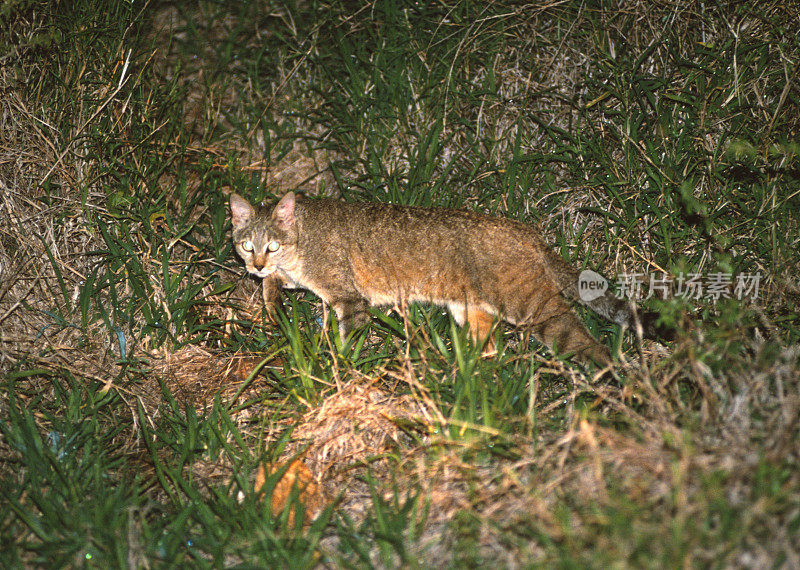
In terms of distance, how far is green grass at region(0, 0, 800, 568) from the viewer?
2814mm

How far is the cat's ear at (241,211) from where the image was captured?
459cm

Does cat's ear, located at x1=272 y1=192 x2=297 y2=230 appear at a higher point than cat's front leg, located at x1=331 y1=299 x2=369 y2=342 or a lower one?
higher

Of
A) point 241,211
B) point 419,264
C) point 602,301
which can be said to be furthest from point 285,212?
point 602,301

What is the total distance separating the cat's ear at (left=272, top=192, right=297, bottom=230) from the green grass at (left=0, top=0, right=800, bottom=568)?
61 cm

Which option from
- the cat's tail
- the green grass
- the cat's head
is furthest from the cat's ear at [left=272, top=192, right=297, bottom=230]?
the cat's tail

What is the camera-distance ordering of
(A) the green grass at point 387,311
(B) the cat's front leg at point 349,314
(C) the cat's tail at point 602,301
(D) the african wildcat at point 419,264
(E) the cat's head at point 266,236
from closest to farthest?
1. (A) the green grass at point 387,311
2. (C) the cat's tail at point 602,301
3. (D) the african wildcat at point 419,264
4. (B) the cat's front leg at point 349,314
5. (E) the cat's head at point 266,236

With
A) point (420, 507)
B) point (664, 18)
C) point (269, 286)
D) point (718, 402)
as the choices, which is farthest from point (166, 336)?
point (664, 18)

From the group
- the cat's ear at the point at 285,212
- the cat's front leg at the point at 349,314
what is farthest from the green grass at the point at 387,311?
the cat's ear at the point at 285,212

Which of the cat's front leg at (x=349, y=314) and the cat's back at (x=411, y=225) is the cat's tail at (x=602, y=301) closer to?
the cat's back at (x=411, y=225)

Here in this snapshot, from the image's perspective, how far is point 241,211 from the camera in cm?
466

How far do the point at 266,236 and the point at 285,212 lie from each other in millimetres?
226

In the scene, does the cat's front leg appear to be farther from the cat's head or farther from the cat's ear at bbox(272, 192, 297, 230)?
the cat's ear at bbox(272, 192, 297, 230)

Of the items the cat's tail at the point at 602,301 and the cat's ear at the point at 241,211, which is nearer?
the cat's tail at the point at 602,301

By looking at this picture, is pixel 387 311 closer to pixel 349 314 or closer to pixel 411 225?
pixel 349 314
